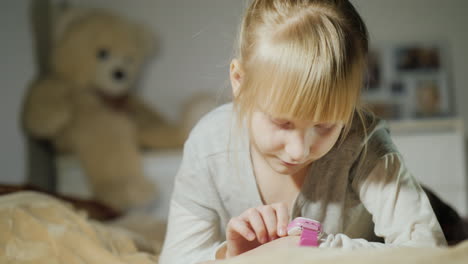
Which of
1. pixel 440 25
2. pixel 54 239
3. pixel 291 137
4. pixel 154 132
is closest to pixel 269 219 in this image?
pixel 291 137

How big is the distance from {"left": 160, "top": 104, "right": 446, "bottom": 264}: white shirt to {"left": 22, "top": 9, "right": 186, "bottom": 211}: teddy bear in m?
1.25

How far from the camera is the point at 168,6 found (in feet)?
8.36

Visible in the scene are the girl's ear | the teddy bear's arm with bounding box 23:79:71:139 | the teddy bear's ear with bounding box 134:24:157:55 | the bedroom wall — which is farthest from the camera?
the bedroom wall

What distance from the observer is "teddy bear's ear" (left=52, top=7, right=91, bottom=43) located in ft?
7.47

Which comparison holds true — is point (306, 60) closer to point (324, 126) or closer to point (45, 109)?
point (324, 126)

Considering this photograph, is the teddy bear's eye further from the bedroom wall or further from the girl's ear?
the girl's ear

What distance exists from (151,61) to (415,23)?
1.40 metres

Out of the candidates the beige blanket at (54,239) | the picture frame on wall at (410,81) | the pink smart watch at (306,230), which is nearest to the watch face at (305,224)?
the pink smart watch at (306,230)

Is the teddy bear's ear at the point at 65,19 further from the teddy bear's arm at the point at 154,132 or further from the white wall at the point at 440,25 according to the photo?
the white wall at the point at 440,25

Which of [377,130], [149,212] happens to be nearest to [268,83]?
[377,130]

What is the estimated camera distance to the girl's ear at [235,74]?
26.8 inches

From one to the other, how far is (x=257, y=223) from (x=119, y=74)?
1797 millimetres

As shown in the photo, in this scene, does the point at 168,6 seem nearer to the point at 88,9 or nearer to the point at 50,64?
the point at 88,9

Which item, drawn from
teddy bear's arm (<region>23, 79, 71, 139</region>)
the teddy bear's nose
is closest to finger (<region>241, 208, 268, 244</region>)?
teddy bear's arm (<region>23, 79, 71, 139</region>)
